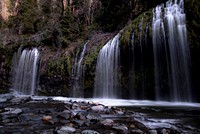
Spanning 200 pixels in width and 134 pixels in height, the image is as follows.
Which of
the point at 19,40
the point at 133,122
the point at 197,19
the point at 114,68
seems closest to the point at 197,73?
the point at 197,19

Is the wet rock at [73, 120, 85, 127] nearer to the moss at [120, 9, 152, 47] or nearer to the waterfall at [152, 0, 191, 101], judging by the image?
the waterfall at [152, 0, 191, 101]

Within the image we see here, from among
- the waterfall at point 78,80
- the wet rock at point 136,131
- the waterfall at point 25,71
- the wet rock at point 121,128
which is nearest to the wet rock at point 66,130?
the wet rock at point 121,128

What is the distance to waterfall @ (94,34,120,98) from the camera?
1245 centimetres

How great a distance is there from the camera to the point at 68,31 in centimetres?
1697

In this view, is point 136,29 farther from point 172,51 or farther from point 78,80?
point 78,80

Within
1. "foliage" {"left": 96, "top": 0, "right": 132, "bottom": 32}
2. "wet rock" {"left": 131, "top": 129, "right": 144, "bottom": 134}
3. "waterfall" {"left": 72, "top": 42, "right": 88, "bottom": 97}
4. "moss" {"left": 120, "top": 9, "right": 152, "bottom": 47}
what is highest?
"foliage" {"left": 96, "top": 0, "right": 132, "bottom": 32}

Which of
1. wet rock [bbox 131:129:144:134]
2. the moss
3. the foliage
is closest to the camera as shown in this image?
wet rock [bbox 131:129:144:134]

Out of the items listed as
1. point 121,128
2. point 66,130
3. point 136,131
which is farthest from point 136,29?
point 66,130

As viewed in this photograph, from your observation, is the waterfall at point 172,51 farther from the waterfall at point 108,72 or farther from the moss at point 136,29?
the waterfall at point 108,72

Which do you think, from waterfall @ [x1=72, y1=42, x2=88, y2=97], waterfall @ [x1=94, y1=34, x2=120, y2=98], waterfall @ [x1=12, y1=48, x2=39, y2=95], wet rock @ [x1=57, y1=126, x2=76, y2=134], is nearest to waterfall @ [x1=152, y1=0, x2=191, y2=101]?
waterfall @ [x1=94, y1=34, x2=120, y2=98]

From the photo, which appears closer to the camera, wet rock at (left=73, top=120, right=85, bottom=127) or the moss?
wet rock at (left=73, top=120, right=85, bottom=127)

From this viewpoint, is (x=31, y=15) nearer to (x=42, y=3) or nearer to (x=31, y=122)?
(x=42, y=3)

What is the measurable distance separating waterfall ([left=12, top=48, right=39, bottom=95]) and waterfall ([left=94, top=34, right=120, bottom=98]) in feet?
16.1

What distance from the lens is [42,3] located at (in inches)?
902
